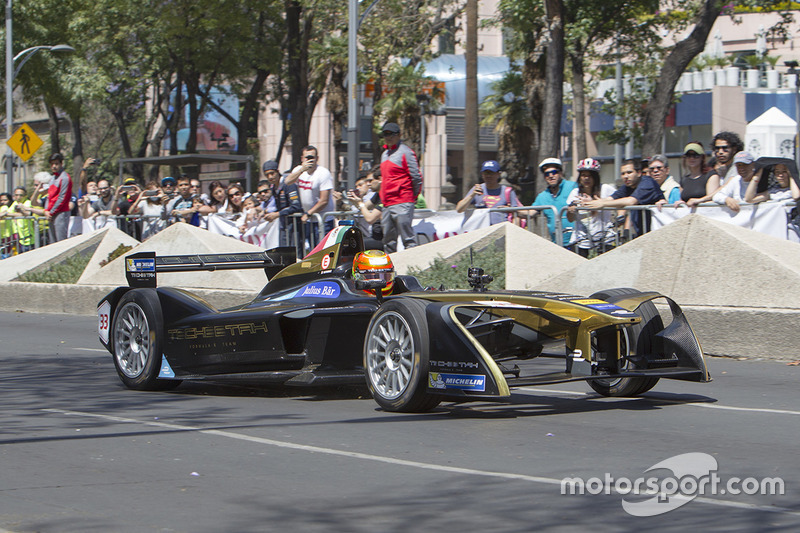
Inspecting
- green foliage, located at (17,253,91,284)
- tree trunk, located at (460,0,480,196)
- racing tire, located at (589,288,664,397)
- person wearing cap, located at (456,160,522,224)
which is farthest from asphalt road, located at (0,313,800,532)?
tree trunk, located at (460,0,480,196)

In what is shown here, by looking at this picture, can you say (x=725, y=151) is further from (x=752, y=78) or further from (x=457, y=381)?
(x=752, y=78)

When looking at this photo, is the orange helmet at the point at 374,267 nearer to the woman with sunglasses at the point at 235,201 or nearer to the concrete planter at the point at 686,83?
the woman with sunglasses at the point at 235,201

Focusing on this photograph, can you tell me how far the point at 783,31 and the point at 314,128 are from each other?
45.3m

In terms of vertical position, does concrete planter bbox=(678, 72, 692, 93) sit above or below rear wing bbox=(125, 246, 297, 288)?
above

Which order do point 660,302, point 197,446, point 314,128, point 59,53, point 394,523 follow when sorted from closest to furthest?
point 394,523
point 197,446
point 660,302
point 59,53
point 314,128

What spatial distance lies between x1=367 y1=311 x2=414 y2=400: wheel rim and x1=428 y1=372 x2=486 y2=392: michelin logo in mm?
191

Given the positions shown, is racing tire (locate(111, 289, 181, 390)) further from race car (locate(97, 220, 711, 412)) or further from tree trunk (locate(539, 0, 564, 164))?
tree trunk (locate(539, 0, 564, 164))

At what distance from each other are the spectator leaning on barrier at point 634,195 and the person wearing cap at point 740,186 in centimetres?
97

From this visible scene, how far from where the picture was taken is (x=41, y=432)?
23.9 feet

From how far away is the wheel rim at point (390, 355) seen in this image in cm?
757

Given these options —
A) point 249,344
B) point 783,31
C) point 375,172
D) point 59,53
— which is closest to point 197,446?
point 249,344

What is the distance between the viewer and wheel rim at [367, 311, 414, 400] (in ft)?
24.8

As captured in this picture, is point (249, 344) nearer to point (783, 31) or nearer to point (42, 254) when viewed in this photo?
point (42, 254)

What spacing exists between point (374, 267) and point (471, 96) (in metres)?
22.8
